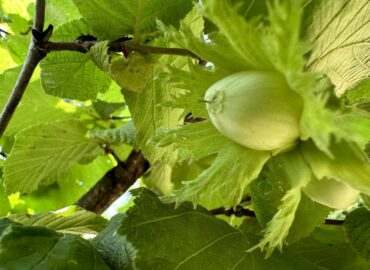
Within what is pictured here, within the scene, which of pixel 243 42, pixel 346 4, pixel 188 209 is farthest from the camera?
pixel 188 209

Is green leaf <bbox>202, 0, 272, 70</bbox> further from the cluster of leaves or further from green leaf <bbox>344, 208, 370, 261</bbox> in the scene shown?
green leaf <bbox>344, 208, 370, 261</bbox>

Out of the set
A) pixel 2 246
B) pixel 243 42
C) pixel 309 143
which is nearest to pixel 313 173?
pixel 309 143

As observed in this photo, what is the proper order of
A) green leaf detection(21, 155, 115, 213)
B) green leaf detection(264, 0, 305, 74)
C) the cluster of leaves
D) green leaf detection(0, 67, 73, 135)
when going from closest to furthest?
1. green leaf detection(264, 0, 305, 74)
2. the cluster of leaves
3. green leaf detection(21, 155, 115, 213)
4. green leaf detection(0, 67, 73, 135)

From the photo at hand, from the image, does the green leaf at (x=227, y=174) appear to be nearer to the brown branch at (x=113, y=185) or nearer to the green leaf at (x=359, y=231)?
the green leaf at (x=359, y=231)

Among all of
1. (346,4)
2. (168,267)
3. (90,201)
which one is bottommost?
(90,201)

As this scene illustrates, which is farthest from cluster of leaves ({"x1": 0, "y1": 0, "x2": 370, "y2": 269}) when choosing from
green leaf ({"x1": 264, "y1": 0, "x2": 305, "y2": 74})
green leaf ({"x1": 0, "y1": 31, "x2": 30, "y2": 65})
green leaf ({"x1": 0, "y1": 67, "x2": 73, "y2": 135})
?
green leaf ({"x1": 0, "y1": 31, "x2": 30, "y2": 65})

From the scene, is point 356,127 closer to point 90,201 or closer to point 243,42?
point 243,42

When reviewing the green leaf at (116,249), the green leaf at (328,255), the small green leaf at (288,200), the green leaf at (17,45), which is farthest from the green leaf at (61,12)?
the small green leaf at (288,200)
